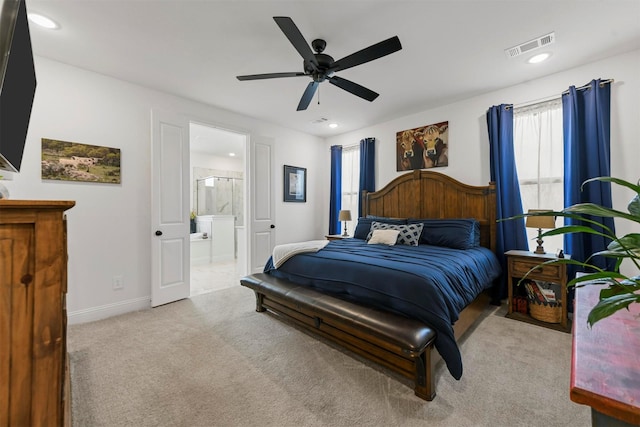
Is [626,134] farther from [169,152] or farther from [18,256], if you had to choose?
[169,152]

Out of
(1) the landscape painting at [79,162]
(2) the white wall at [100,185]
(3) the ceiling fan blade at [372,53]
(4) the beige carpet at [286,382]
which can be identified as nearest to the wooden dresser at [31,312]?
(4) the beige carpet at [286,382]

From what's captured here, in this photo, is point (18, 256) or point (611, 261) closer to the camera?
point (18, 256)

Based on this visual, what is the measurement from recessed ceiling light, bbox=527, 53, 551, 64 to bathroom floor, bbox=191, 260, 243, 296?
15.3 ft

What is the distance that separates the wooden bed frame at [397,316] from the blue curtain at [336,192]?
0.94m

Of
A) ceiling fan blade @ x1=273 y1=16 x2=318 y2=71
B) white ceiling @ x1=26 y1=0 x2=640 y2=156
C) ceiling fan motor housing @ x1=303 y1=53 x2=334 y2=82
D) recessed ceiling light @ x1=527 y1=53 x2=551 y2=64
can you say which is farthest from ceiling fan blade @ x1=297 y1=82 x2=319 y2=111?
recessed ceiling light @ x1=527 y1=53 x2=551 y2=64

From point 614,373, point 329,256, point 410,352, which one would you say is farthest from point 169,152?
point 614,373

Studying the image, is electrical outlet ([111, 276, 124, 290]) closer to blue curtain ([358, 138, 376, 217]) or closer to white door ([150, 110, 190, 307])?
white door ([150, 110, 190, 307])

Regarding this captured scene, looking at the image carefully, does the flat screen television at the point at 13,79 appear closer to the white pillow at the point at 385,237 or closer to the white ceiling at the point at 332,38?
the white ceiling at the point at 332,38

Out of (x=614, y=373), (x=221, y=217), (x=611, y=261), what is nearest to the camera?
(x=614, y=373)

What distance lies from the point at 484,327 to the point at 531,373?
76 cm

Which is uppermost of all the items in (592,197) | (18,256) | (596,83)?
(596,83)

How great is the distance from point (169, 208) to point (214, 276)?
1858 millimetres

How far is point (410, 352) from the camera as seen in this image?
1637mm

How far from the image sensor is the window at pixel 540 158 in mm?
3092
